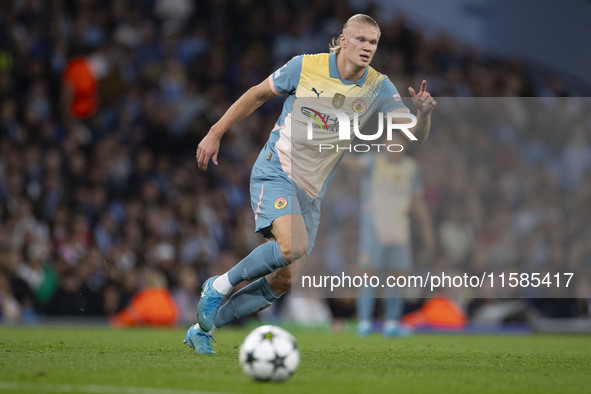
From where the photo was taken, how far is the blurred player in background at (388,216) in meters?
11.4

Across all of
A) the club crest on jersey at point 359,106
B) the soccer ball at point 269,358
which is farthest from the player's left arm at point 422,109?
the soccer ball at point 269,358

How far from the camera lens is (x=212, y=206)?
600 inches

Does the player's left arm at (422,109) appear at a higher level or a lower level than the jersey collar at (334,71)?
lower

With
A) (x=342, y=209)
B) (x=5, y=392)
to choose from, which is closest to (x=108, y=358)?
(x=5, y=392)

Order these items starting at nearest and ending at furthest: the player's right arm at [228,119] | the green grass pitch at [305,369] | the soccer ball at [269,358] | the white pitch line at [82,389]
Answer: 1. the white pitch line at [82,389]
2. the green grass pitch at [305,369]
3. the soccer ball at [269,358]
4. the player's right arm at [228,119]

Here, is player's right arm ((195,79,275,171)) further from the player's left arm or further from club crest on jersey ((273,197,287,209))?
the player's left arm

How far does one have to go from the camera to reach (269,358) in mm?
4793

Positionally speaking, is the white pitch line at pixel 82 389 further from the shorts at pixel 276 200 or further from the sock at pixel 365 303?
the sock at pixel 365 303

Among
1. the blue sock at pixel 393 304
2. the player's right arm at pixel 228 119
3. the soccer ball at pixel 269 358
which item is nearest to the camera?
the soccer ball at pixel 269 358

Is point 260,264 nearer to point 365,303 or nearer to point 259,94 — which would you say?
point 259,94

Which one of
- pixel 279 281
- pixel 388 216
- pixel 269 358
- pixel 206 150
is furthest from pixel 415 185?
pixel 269 358

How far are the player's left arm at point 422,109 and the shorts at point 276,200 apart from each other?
922 mm

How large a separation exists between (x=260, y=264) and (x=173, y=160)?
31.2 feet

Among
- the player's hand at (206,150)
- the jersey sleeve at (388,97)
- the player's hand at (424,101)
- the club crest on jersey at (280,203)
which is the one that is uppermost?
the jersey sleeve at (388,97)
